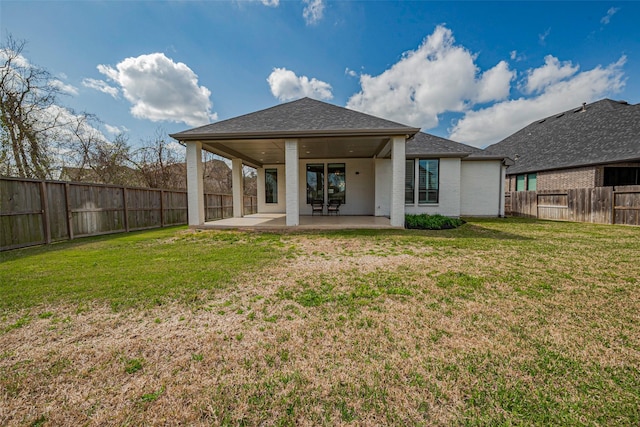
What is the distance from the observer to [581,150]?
1379 cm

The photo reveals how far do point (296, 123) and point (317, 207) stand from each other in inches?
215

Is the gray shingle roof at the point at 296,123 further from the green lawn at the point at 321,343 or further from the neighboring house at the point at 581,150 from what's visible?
the neighboring house at the point at 581,150

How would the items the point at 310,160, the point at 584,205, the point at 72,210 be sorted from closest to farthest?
the point at 72,210 < the point at 584,205 < the point at 310,160

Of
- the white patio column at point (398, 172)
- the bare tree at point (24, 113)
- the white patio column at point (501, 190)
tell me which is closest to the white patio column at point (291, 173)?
the white patio column at point (398, 172)

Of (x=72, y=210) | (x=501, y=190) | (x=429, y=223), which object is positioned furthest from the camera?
(x=501, y=190)

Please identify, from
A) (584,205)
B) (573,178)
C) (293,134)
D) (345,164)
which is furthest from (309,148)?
(573,178)

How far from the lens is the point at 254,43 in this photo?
11.1 meters

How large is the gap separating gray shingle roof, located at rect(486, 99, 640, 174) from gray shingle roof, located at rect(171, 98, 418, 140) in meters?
11.7

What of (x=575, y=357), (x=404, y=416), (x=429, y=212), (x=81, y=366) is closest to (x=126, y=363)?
(x=81, y=366)

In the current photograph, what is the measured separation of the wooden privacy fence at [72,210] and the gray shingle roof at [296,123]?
3425mm

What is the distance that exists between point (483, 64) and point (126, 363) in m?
17.9

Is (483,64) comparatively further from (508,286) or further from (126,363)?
(126,363)

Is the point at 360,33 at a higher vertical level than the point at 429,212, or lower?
higher

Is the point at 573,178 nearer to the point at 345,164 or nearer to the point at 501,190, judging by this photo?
the point at 501,190
